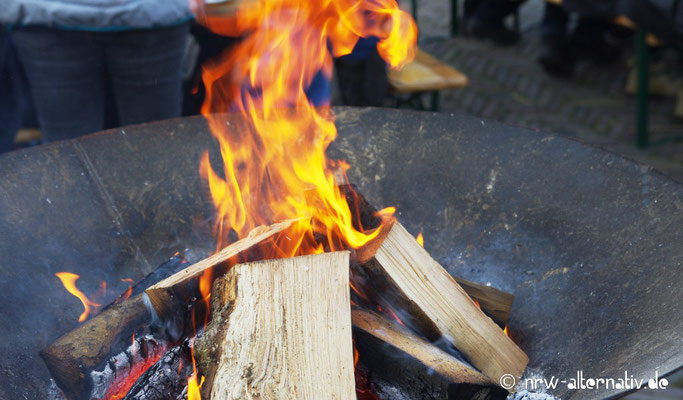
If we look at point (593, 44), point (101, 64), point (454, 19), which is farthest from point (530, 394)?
point (454, 19)

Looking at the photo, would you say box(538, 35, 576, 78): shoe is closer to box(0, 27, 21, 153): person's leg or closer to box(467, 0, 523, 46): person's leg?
box(467, 0, 523, 46): person's leg

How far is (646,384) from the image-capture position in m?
1.25

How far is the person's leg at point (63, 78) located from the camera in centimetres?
247

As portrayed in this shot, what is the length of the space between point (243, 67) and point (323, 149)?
0.47 meters

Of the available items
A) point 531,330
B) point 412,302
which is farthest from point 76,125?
point 531,330

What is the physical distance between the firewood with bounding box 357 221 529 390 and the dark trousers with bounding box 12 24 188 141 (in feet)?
4.36

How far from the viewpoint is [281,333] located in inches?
57.9

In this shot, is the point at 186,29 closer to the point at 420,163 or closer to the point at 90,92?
the point at 90,92

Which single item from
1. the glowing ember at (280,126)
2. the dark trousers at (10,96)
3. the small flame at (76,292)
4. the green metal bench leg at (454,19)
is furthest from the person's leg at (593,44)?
the small flame at (76,292)

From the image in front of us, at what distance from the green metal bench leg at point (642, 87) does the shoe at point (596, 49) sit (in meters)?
1.26

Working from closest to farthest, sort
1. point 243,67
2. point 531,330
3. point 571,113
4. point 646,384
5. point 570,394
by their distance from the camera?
point 646,384, point 570,394, point 531,330, point 243,67, point 571,113

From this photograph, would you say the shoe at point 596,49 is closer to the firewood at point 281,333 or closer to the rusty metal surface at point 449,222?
the rusty metal surface at point 449,222

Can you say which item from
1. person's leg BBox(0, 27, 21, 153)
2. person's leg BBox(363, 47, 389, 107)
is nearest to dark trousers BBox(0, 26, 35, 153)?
person's leg BBox(0, 27, 21, 153)

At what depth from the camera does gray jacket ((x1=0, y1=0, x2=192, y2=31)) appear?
230 cm
